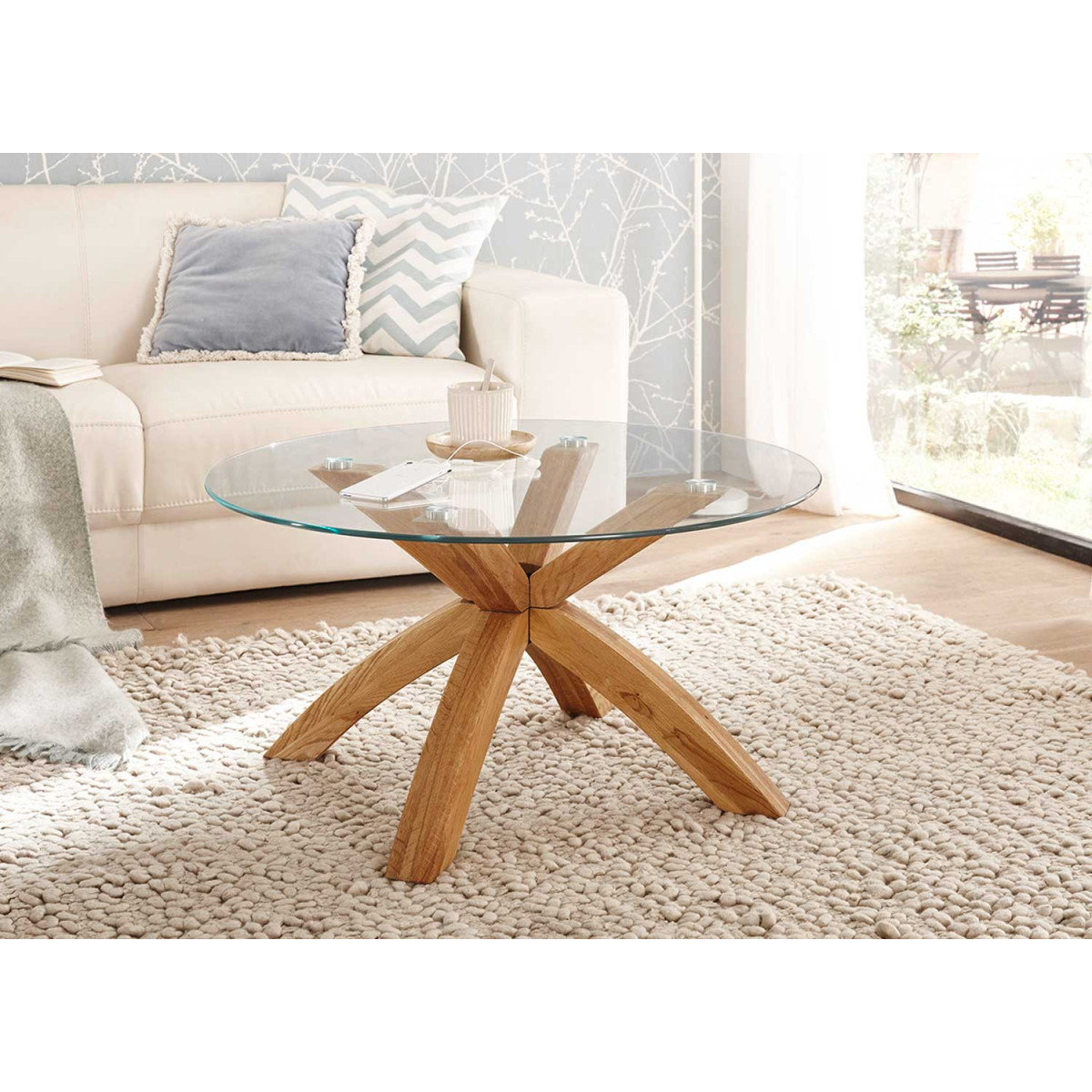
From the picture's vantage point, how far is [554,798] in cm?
192

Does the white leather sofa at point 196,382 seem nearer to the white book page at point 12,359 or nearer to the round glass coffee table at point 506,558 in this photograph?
the white book page at point 12,359

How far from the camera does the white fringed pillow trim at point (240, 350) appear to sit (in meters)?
3.12

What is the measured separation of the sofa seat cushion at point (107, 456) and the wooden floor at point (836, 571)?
0.27 m

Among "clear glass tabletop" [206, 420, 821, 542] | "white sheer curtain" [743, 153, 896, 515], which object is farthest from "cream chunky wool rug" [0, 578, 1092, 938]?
"white sheer curtain" [743, 153, 896, 515]

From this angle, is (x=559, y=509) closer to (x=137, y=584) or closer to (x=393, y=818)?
(x=393, y=818)

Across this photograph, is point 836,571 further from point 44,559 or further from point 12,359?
point 12,359

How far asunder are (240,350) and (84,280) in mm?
483

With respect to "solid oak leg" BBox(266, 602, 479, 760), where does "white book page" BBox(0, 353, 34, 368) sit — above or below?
above

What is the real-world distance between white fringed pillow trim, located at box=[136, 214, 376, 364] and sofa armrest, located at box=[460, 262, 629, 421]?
31cm

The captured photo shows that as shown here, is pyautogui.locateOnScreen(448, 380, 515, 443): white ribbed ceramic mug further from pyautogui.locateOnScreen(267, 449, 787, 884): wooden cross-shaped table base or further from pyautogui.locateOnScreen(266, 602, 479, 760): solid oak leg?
pyautogui.locateOnScreen(266, 602, 479, 760): solid oak leg

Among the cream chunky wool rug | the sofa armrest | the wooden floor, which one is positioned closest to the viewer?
the cream chunky wool rug

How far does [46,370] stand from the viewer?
2.76m

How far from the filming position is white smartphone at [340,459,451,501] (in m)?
1.75

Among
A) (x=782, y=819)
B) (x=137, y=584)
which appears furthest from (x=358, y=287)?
(x=782, y=819)
